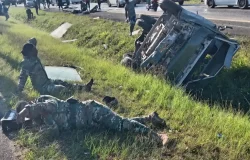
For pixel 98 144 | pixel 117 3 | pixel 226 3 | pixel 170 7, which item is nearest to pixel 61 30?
pixel 226 3

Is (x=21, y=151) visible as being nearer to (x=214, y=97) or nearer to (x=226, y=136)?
(x=226, y=136)

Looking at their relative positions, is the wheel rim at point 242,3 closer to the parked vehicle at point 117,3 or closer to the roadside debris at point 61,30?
the roadside debris at point 61,30

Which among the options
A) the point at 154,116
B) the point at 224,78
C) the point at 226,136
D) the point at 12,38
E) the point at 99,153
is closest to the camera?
the point at 99,153

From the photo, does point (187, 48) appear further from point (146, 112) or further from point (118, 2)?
point (118, 2)

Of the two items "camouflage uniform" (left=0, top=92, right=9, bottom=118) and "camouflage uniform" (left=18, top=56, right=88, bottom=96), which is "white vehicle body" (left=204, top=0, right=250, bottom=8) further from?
"camouflage uniform" (left=0, top=92, right=9, bottom=118)

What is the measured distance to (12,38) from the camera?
16.1 meters

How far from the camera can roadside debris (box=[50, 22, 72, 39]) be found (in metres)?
19.3

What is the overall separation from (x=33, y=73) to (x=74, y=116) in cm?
243

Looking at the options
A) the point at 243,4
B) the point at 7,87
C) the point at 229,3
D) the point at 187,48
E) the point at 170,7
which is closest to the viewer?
the point at 7,87

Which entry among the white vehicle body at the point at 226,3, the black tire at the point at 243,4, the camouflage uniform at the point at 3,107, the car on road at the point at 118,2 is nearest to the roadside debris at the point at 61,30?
the white vehicle body at the point at 226,3

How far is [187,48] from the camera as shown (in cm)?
812

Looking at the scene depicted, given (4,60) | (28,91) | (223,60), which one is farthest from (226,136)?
(4,60)

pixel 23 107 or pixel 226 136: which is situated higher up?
pixel 23 107

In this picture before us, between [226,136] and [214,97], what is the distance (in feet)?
10.8
